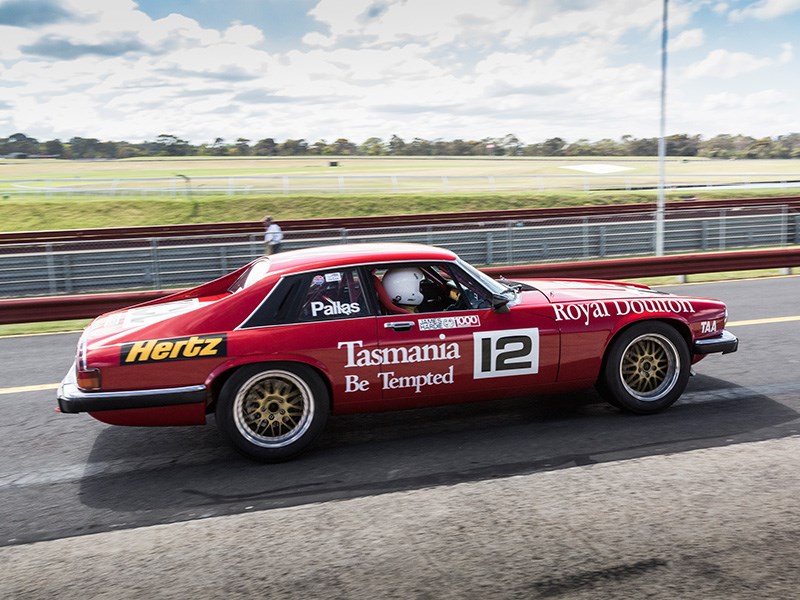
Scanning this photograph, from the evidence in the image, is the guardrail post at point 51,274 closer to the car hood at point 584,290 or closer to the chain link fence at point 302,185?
the car hood at point 584,290

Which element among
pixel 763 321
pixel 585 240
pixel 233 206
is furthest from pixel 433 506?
pixel 233 206

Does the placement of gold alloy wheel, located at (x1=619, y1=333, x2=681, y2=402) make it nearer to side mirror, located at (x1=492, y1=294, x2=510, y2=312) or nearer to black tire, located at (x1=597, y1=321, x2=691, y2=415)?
black tire, located at (x1=597, y1=321, x2=691, y2=415)

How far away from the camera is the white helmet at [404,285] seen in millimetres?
5484

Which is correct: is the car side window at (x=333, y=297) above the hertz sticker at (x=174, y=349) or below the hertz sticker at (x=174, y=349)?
above

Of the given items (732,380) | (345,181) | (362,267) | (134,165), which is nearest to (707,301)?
(732,380)

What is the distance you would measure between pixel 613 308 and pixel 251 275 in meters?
2.69

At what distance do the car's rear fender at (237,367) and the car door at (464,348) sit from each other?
18.9 inches

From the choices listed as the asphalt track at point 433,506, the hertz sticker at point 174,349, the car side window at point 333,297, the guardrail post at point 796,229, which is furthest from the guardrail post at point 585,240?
the hertz sticker at point 174,349

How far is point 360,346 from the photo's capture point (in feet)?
17.0

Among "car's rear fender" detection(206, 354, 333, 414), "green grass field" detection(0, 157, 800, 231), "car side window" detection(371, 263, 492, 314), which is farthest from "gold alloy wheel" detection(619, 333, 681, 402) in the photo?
"green grass field" detection(0, 157, 800, 231)

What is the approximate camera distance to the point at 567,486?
4.51 meters

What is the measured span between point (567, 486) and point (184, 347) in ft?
8.33

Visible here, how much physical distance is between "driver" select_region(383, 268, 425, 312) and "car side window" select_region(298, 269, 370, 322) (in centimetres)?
23

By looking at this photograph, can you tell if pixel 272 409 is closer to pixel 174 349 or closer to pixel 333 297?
pixel 174 349
